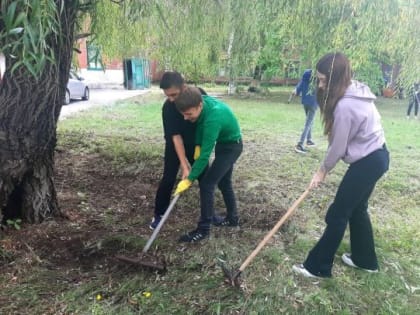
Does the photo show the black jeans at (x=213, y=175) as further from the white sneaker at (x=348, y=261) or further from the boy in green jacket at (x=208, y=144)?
the white sneaker at (x=348, y=261)

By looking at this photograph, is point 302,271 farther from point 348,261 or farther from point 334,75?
point 334,75

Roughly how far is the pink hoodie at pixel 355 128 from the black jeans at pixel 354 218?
7cm

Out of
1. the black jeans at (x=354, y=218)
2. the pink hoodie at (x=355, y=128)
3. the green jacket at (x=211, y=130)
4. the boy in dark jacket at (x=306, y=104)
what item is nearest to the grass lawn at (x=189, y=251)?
the black jeans at (x=354, y=218)

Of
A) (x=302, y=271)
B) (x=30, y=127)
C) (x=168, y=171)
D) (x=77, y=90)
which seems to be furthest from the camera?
(x=77, y=90)

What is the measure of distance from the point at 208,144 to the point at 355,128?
105 cm

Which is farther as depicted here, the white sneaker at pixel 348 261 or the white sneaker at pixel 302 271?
the white sneaker at pixel 348 261

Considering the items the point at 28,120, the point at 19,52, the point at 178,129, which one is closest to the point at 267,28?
the point at 178,129

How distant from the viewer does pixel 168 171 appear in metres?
3.67

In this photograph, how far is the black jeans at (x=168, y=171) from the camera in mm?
3607

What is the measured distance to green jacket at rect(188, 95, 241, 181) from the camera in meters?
3.18

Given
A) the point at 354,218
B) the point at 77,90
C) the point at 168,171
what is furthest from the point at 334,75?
the point at 77,90

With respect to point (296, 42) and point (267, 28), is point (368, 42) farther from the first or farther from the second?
point (267, 28)

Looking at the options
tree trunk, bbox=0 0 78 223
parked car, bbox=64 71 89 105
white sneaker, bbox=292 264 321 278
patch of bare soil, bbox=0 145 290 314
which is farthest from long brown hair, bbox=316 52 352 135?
parked car, bbox=64 71 89 105

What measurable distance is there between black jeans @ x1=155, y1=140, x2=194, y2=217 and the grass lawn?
0.24 metres
